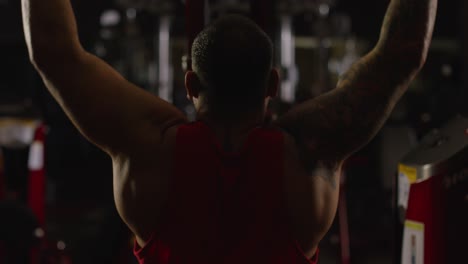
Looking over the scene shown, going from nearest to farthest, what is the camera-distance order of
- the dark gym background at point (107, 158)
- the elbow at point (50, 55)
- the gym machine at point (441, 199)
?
the elbow at point (50, 55)
the gym machine at point (441, 199)
the dark gym background at point (107, 158)

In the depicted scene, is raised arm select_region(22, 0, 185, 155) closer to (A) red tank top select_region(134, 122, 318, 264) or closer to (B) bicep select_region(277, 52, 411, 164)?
(A) red tank top select_region(134, 122, 318, 264)

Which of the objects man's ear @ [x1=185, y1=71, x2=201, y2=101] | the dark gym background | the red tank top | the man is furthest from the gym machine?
man's ear @ [x1=185, y1=71, x2=201, y2=101]

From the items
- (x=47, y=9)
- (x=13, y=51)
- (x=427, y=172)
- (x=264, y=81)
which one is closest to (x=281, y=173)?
(x=264, y=81)

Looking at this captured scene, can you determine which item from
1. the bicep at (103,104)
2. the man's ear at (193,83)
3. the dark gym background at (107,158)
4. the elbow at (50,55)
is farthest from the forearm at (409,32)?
the dark gym background at (107,158)

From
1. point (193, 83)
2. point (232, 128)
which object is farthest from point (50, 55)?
point (232, 128)

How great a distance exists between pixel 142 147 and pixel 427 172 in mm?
1043

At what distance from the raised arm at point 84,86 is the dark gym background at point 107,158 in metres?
1.63

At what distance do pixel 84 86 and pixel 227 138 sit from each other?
0.30 meters

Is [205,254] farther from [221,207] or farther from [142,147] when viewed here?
[142,147]

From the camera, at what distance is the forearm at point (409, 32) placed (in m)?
1.16

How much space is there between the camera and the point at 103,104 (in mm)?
1158

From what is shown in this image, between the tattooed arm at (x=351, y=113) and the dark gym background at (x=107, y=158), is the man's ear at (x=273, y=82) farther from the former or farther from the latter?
the dark gym background at (x=107, y=158)

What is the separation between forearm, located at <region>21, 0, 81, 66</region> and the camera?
3.77 ft

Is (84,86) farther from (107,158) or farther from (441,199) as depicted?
(107,158)
